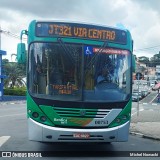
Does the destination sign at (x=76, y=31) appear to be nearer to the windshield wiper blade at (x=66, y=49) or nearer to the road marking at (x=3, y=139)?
the windshield wiper blade at (x=66, y=49)

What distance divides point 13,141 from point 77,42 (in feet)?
13.5

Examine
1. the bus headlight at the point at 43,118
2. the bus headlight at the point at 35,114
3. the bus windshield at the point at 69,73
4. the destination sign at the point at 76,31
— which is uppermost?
the destination sign at the point at 76,31

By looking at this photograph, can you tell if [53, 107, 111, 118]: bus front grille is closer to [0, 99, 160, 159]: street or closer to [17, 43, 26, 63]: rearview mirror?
[0, 99, 160, 159]: street

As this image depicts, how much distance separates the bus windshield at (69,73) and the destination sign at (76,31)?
294 mm

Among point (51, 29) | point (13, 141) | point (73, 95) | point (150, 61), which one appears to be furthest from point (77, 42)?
point (150, 61)

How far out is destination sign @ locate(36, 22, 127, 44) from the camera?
9.16 m

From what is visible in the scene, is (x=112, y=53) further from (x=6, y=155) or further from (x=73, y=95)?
(x=6, y=155)

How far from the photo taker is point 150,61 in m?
136

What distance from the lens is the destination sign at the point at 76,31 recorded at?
916cm

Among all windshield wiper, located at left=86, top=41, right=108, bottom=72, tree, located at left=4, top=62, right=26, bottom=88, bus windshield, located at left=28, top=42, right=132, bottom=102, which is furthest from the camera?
tree, located at left=4, top=62, right=26, bottom=88

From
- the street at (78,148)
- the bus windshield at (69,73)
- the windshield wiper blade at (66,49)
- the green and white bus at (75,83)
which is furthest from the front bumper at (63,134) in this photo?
the windshield wiper blade at (66,49)

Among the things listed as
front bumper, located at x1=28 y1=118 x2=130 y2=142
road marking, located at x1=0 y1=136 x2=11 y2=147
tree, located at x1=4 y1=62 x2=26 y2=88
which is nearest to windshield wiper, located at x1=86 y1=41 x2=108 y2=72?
front bumper, located at x1=28 y1=118 x2=130 y2=142

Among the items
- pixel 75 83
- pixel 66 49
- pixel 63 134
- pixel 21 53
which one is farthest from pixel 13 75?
pixel 63 134

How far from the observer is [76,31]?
9.27m
